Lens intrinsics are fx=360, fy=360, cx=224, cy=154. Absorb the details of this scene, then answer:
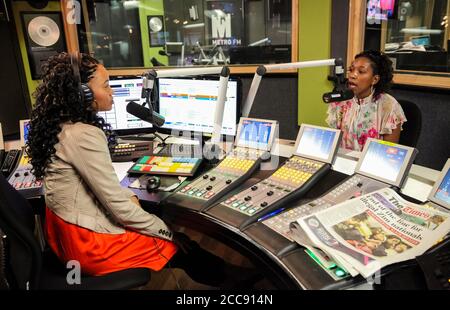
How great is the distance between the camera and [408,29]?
9.80 feet

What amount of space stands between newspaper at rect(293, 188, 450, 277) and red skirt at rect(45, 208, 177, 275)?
2.00 ft

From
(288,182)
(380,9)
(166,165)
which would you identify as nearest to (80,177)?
(166,165)

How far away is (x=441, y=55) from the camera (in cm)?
263

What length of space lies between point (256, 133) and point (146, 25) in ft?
9.71

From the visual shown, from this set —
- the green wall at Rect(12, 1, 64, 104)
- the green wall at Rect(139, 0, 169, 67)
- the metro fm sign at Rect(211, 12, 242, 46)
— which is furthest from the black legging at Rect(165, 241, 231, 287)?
the green wall at Rect(139, 0, 169, 67)

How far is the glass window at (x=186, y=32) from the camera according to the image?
354 centimetres

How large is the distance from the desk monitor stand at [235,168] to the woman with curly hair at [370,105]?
657 millimetres

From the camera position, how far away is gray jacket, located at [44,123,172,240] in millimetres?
1229
